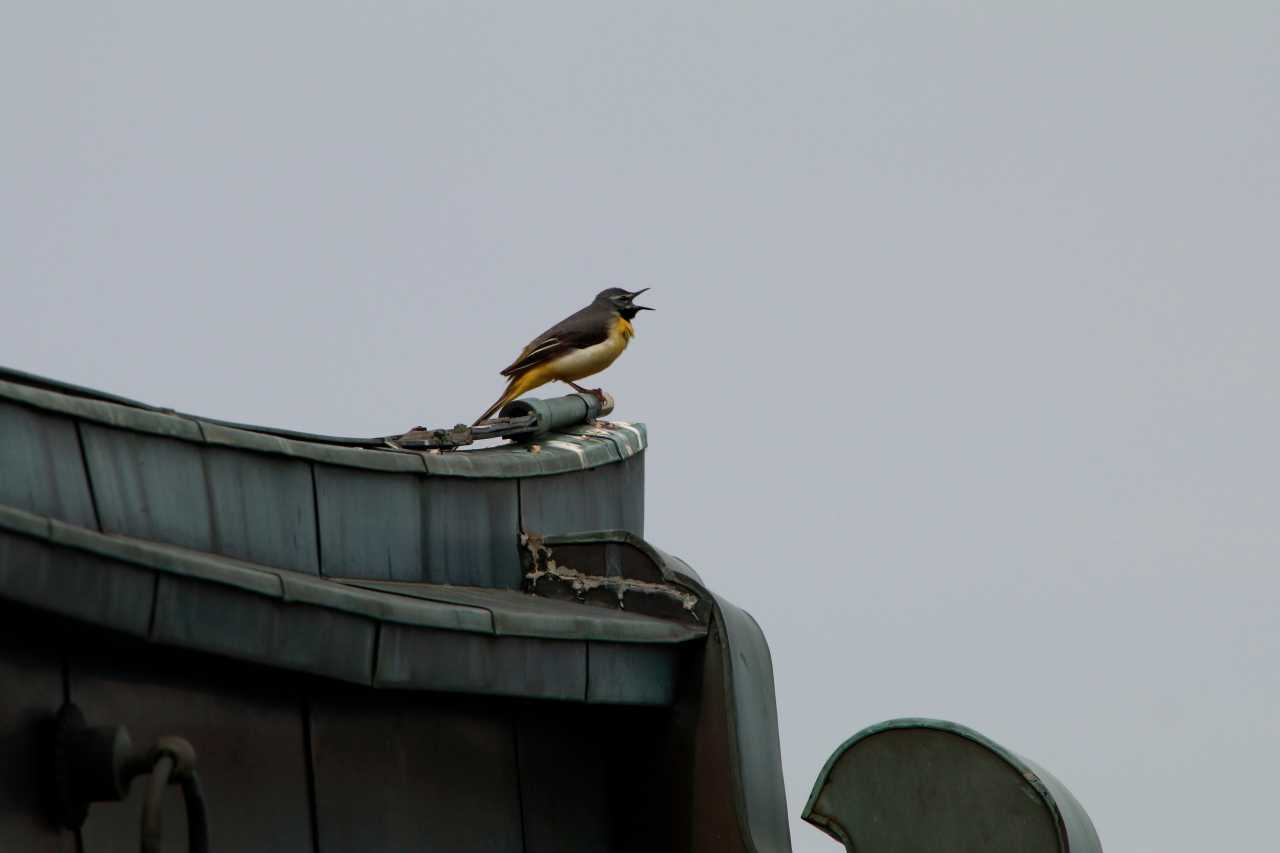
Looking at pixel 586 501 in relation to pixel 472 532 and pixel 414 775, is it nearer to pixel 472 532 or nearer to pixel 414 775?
pixel 472 532

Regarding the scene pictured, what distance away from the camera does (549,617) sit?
19.6 ft

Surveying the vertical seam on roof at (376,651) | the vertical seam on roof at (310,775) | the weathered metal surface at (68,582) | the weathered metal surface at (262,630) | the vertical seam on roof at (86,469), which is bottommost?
the vertical seam on roof at (310,775)

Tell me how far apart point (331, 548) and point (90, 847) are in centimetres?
160

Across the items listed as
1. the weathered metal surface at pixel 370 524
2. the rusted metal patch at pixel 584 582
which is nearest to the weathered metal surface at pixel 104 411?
the weathered metal surface at pixel 370 524

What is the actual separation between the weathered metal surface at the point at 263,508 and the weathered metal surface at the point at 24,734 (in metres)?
1.06

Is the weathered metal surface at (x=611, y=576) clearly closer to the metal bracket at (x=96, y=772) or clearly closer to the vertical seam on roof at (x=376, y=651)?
the vertical seam on roof at (x=376, y=651)

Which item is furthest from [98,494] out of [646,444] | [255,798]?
[646,444]

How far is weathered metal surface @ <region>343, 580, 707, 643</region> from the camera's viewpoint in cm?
584

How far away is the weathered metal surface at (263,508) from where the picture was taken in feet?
18.4

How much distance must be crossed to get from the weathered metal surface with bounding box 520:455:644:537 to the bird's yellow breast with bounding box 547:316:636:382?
483 centimetres

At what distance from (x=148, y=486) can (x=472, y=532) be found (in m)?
1.65

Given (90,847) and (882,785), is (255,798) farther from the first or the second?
(882,785)

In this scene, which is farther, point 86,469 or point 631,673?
point 631,673

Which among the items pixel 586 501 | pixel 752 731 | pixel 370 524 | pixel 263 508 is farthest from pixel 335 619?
pixel 586 501
